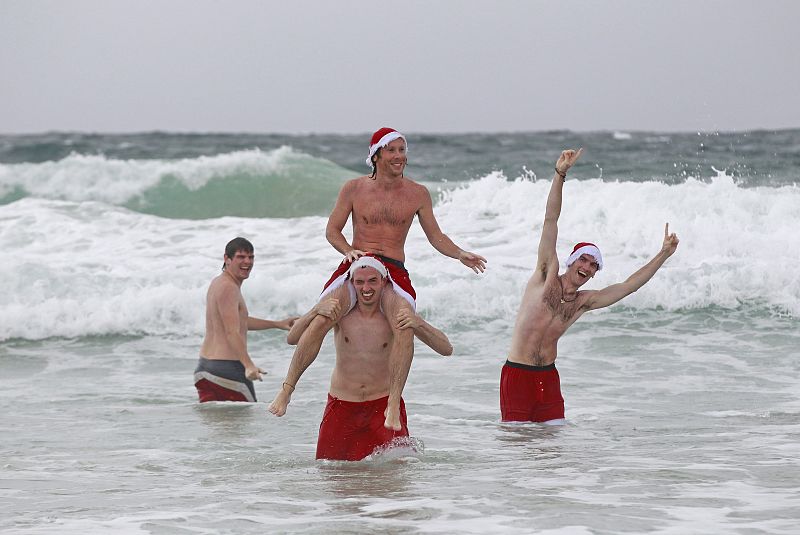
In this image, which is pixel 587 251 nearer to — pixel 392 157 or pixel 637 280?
pixel 637 280

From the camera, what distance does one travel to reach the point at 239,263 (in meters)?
9.63

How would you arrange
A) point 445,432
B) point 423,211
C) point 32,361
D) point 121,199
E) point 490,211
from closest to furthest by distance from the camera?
point 423,211, point 445,432, point 32,361, point 490,211, point 121,199

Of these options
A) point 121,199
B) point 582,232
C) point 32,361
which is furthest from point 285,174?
point 32,361

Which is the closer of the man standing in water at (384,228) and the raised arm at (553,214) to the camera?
the man standing in water at (384,228)

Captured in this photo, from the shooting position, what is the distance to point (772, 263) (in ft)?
49.8

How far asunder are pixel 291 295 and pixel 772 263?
635 cm

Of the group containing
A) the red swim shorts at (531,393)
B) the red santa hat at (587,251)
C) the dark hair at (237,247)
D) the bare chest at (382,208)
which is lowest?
the red swim shorts at (531,393)

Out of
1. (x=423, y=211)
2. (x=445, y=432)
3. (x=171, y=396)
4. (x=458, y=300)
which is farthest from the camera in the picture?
(x=458, y=300)

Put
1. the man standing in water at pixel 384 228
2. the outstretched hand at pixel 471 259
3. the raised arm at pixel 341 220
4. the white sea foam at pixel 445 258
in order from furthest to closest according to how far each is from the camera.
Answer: the white sea foam at pixel 445 258
the outstretched hand at pixel 471 259
the raised arm at pixel 341 220
the man standing in water at pixel 384 228

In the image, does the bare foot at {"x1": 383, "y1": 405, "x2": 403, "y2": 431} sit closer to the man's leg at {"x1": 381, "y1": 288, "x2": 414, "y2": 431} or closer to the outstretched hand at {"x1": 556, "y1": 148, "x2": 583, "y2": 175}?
the man's leg at {"x1": 381, "y1": 288, "x2": 414, "y2": 431}

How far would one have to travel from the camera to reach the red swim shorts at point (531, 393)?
8359 mm

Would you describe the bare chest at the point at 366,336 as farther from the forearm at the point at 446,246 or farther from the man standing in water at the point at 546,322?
the man standing in water at the point at 546,322

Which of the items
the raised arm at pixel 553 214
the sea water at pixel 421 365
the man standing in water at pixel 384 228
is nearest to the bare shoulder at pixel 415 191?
the man standing in water at pixel 384 228

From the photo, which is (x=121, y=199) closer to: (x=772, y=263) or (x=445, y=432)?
(x=772, y=263)
